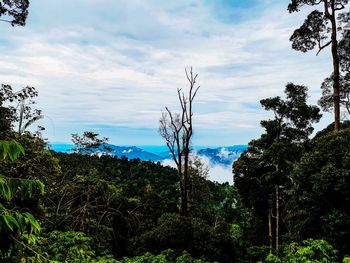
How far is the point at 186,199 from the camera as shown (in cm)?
1941

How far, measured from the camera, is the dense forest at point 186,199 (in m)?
6.50

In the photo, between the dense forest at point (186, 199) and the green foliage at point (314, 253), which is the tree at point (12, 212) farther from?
the green foliage at point (314, 253)

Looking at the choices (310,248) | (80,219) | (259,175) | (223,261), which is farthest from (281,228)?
(310,248)

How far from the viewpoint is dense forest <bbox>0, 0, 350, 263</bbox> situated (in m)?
6.50

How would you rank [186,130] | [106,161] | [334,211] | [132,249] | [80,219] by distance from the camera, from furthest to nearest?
[106,161] < [186,130] < [132,249] < [80,219] < [334,211]

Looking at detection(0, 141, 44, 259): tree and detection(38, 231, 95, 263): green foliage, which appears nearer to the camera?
detection(0, 141, 44, 259): tree

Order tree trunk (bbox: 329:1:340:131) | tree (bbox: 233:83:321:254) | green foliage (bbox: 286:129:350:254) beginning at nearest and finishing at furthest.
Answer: green foliage (bbox: 286:129:350:254) < tree trunk (bbox: 329:1:340:131) < tree (bbox: 233:83:321:254)

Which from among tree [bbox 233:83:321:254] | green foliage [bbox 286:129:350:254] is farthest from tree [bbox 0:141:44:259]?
tree [bbox 233:83:321:254]

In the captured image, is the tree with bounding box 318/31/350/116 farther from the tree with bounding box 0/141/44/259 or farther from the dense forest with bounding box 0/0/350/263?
the tree with bounding box 0/141/44/259

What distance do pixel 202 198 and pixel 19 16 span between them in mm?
23319

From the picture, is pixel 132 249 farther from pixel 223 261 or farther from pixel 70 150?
pixel 70 150

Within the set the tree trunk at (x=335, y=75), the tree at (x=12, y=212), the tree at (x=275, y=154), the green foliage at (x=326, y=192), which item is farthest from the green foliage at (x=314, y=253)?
the tree at (x=275, y=154)

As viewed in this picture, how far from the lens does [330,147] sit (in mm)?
11750

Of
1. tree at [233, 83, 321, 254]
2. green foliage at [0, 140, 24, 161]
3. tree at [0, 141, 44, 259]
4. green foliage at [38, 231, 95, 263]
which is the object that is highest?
tree at [233, 83, 321, 254]
